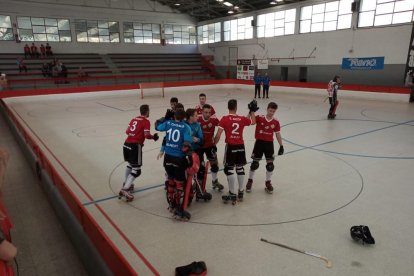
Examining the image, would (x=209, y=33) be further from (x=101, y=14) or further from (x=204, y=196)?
(x=204, y=196)

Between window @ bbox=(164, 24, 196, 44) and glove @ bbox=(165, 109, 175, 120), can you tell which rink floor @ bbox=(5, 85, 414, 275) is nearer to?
glove @ bbox=(165, 109, 175, 120)

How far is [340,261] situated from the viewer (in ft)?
10.3

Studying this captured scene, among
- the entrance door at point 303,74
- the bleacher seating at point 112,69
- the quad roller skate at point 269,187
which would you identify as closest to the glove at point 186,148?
the quad roller skate at point 269,187

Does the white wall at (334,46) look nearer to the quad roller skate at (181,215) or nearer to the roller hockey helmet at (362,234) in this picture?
the roller hockey helmet at (362,234)

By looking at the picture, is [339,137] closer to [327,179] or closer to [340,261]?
[327,179]

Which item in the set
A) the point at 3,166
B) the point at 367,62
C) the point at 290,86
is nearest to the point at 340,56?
the point at 367,62

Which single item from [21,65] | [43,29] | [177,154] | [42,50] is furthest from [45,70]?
[177,154]

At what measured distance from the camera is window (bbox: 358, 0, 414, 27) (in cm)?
1714

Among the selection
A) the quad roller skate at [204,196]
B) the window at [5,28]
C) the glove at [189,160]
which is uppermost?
→ the window at [5,28]

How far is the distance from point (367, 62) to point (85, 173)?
770 inches

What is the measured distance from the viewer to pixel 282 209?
4.26m

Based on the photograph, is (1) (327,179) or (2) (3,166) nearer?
(2) (3,166)

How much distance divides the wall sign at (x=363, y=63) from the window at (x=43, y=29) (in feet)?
77.6

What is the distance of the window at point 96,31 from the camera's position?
1059 inches
